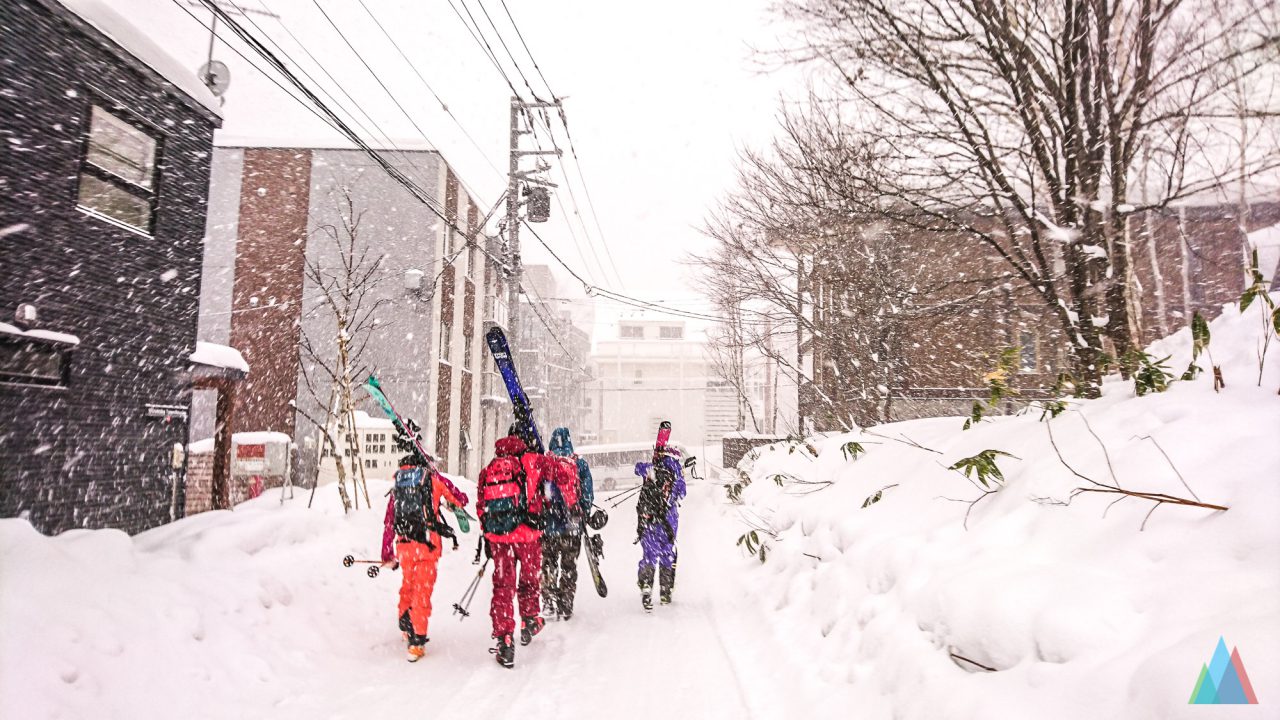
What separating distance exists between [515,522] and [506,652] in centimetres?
104

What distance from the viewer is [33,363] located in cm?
714

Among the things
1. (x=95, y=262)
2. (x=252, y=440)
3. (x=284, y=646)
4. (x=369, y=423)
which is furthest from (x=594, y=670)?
(x=369, y=423)

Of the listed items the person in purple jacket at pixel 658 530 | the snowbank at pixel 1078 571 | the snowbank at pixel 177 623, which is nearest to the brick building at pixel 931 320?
the person in purple jacket at pixel 658 530

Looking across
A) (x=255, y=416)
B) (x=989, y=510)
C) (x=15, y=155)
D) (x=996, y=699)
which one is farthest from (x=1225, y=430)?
(x=255, y=416)

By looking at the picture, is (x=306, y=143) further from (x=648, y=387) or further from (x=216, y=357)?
(x=648, y=387)

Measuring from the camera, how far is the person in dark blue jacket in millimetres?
6551

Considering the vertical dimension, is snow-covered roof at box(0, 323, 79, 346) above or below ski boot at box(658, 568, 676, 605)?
above

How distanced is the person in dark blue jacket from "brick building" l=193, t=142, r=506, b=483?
14.1 m

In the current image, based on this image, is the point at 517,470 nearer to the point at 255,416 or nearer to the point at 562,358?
the point at 255,416

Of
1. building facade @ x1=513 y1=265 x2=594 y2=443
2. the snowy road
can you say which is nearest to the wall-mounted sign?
the snowy road

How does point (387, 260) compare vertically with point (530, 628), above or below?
above

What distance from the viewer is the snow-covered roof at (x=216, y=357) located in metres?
9.65

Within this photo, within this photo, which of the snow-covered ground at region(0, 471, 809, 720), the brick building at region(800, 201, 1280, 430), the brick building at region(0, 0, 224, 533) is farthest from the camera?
the brick building at region(800, 201, 1280, 430)

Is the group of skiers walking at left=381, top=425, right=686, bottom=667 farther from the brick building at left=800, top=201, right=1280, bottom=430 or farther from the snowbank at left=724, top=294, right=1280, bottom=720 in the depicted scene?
the brick building at left=800, top=201, right=1280, bottom=430
